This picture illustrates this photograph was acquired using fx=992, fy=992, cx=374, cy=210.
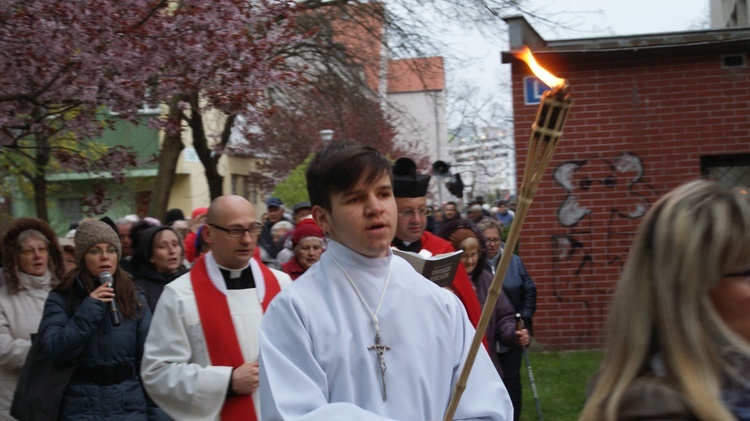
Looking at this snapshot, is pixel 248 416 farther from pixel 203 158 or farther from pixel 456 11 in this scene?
pixel 203 158

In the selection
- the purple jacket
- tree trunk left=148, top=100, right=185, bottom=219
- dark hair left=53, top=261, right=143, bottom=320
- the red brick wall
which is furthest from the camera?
tree trunk left=148, top=100, right=185, bottom=219

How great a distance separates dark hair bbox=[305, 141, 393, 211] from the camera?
10.5 ft

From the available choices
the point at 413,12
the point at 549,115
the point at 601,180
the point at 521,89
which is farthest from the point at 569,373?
the point at 549,115

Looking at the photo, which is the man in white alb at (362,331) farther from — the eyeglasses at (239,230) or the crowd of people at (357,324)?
the eyeglasses at (239,230)

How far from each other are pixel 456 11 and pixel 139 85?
7.31m

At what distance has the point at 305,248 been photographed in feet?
23.3

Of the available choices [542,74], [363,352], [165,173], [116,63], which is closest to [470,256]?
A: [116,63]

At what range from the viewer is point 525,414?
29.0 ft

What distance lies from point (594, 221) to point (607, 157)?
74 centimetres

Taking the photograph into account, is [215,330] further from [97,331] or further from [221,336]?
[97,331]

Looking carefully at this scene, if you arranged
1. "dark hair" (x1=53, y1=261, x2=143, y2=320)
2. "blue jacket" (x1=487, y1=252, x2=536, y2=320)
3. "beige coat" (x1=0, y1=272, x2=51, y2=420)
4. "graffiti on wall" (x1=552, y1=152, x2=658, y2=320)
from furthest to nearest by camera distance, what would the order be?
"graffiti on wall" (x1=552, y1=152, x2=658, y2=320)
"blue jacket" (x1=487, y1=252, x2=536, y2=320)
"beige coat" (x1=0, y1=272, x2=51, y2=420)
"dark hair" (x1=53, y1=261, x2=143, y2=320)

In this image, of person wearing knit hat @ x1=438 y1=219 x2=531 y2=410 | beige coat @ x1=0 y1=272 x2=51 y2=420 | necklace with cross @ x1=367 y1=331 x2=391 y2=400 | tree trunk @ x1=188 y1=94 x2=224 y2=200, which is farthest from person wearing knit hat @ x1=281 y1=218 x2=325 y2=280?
tree trunk @ x1=188 y1=94 x2=224 y2=200

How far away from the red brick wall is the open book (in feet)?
20.5

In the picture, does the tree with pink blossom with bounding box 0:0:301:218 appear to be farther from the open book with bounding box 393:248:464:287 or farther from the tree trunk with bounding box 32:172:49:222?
the tree trunk with bounding box 32:172:49:222
